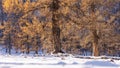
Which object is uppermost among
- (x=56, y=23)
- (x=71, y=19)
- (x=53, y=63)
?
(x=71, y=19)

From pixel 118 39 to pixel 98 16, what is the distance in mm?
5625

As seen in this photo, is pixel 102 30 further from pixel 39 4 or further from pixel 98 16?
pixel 39 4

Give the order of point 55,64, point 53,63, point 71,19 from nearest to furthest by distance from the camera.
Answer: point 55,64 < point 53,63 < point 71,19

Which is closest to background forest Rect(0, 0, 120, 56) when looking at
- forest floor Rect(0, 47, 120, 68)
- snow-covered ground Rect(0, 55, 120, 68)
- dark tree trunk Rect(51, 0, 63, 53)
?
dark tree trunk Rect(51, 0, 63, 53)

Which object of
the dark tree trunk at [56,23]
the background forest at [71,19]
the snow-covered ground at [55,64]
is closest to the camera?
the snow-covered ground at [55,64]

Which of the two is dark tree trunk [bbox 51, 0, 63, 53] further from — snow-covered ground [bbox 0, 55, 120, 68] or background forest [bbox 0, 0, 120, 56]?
snow-covered ground [bbox 0, 55, 120, 68]

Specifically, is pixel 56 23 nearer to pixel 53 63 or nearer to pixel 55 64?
pixel 53 63

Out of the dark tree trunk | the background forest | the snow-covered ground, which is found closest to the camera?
the snow-covered ground

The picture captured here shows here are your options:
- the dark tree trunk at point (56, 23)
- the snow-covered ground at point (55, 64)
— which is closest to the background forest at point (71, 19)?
the dark tree trunk at point (56, 23)

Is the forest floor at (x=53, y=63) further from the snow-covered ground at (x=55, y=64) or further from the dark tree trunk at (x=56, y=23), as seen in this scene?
the dark tree trunk at (x=56, y=23)

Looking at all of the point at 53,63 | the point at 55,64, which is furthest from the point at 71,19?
the point at 55,64

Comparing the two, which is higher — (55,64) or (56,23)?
(56,23)

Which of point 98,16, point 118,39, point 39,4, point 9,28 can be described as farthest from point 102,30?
point 9,28

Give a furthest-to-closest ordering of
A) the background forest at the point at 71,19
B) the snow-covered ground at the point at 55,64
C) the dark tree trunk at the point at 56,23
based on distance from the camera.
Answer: the background forest at the point at 71,19
the dark tree trunk at the point at 56,23
the snow-covered ground at the point at 55,64
